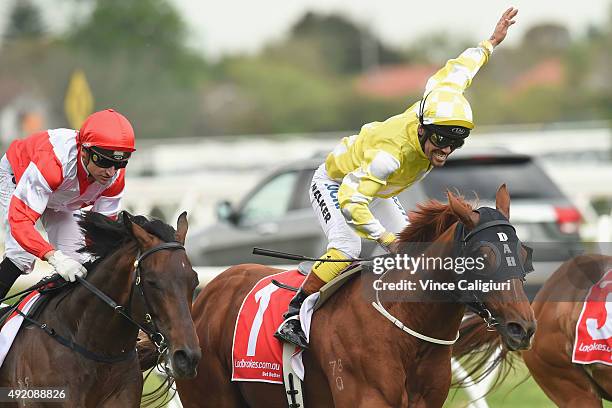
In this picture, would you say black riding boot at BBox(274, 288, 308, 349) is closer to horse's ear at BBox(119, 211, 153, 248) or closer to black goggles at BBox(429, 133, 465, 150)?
horse's ear at BBox(119, 211, 153, 248)

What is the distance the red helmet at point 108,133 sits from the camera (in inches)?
221

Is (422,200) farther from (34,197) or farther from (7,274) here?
(34,197)

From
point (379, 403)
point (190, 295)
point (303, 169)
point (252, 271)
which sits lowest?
point (379, 403)

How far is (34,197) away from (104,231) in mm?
423

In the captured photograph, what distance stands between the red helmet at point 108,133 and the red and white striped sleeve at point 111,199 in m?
0.52

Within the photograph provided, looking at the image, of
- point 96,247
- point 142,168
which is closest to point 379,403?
point 96,247

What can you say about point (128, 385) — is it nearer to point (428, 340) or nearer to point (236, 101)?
point (428, 340)

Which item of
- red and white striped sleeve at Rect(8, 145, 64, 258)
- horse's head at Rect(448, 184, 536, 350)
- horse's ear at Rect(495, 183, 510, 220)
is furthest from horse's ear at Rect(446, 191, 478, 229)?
red and white striped sleeve at Rect(8, 145, 64, 258)

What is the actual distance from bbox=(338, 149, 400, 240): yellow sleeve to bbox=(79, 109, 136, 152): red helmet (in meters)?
1.12

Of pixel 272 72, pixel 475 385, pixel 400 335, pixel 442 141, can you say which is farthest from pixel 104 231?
pixel 272 72

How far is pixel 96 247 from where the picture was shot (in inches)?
222

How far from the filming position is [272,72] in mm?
Result: 61250

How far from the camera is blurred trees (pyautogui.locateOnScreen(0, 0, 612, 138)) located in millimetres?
52188

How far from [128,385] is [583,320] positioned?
265 centimetres
